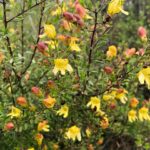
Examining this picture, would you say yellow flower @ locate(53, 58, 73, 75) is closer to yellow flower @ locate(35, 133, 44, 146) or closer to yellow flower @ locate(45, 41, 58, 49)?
yellow flower @ locate(45, 41, 58, 49)

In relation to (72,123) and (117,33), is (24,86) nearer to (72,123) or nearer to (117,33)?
(72,123)

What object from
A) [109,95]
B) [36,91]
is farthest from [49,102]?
[109,95]

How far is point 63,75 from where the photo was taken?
7.09 ft

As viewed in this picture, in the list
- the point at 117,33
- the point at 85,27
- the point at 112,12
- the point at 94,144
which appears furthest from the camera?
the point at 117,33

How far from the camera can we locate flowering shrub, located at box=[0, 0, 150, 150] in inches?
78.3

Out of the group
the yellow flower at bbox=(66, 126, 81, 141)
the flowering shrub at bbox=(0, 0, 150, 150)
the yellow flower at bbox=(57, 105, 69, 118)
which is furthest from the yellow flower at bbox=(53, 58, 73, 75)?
the yellow flower at bbox=(66, 126, 81, 141)

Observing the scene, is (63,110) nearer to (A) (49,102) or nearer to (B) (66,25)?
(A) (49,102)

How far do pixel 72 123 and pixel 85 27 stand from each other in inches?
21.4

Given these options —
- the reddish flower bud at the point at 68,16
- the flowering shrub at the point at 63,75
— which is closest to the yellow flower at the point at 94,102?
the flowering shrub at the point at 63,75

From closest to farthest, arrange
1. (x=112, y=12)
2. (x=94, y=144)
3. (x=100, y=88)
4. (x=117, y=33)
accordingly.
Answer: (x=112, y=12), (x=100, y=88), (x=94, y=144), (x=117, y=33)

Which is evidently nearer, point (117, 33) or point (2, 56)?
point (2, 56)

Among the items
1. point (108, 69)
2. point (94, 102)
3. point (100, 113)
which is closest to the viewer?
point (108, 69)

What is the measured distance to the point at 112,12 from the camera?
73.7 inches

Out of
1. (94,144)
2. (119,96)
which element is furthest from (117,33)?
(119,96)
